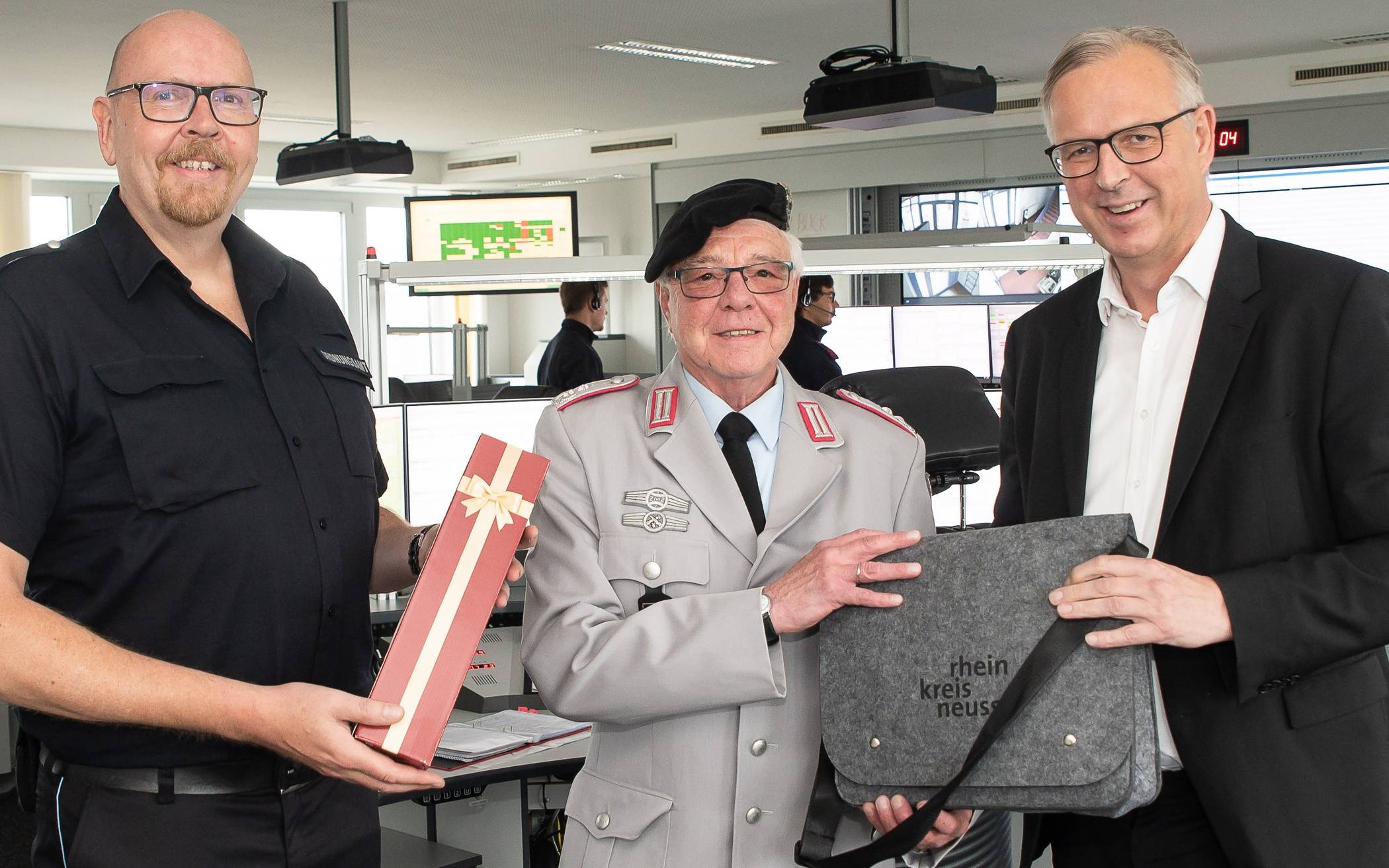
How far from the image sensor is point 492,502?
1.31 meters

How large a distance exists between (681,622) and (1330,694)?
0.66m

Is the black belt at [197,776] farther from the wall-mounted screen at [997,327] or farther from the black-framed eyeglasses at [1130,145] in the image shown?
the wall-mounted screen at [997,327]

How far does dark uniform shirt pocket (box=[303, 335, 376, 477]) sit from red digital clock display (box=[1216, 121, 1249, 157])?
24.0 ft

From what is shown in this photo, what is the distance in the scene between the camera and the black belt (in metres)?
1.40

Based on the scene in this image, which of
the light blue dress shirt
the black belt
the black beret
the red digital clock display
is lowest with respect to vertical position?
the black belt

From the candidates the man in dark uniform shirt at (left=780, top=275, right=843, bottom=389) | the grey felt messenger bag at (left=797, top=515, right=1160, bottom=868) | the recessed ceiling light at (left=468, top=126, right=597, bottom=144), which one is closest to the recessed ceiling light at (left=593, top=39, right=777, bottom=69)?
the man in dark uniform shirt at (left=780, top=275, right=843, bottom=389)

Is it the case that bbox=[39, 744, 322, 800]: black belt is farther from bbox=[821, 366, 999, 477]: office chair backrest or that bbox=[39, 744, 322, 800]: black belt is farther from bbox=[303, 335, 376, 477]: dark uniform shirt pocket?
bbox=[821, 366, 999, 477]: office chair backrest

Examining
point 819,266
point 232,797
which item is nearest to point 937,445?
point 819,266

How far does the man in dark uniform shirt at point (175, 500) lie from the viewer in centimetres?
136

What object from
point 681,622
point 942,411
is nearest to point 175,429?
point 681,622

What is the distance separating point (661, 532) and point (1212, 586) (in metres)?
0.61

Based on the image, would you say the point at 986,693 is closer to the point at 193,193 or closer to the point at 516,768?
the point at 193,193

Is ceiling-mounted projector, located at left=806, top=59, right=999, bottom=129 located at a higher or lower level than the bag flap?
higher

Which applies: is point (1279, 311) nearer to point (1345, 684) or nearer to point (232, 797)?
point (1345, 684)
